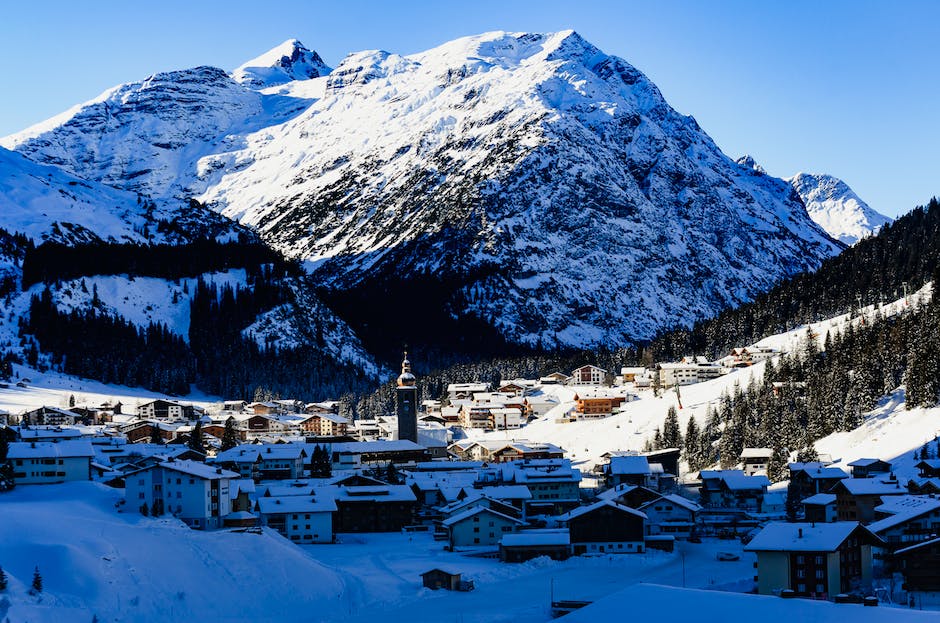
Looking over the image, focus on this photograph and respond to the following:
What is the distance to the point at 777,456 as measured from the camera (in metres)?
114

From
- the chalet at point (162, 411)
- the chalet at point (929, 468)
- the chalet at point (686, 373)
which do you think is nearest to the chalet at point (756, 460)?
the chalet at point (929, 468)

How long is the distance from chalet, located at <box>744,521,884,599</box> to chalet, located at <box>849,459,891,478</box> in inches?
1403

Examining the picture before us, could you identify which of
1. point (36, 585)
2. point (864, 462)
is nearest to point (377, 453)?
point (864, 462)

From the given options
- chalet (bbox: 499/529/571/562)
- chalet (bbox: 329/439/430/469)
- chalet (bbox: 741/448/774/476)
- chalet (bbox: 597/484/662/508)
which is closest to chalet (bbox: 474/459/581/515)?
chalet (bbox: 597/484/662/508)

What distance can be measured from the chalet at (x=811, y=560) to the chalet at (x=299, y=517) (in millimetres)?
37704

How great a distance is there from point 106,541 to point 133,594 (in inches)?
271

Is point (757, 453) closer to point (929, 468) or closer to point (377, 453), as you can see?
point (929, 468)

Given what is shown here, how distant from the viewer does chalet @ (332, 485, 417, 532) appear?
9681 centimetres

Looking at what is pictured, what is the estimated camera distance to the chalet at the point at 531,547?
82062 mm

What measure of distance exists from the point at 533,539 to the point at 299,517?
692 inches

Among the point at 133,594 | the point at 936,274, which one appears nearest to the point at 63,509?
the point at 133,594

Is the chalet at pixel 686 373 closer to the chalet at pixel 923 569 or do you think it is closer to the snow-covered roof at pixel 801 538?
the snow-covered roof at pixel 801 538

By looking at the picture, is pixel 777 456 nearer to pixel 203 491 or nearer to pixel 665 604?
pixel 203 491

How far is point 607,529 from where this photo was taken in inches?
3398
